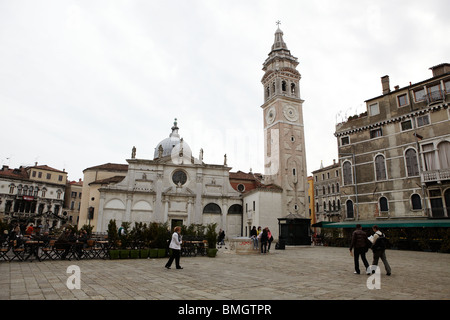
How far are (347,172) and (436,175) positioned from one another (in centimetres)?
787

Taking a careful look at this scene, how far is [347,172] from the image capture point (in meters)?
28.3

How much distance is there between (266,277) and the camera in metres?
8.48

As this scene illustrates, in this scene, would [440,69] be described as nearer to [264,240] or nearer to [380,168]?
[380,168]

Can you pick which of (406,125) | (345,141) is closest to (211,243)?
(345,141)

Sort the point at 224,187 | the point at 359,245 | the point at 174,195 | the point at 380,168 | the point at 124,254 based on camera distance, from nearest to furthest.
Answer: the point at 359,245, the point at 124,254, the point at 380,168, the point at 174,195, the point at 224,187

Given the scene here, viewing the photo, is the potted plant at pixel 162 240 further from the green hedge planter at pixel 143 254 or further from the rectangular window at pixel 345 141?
the rectangular window at pixel 345 141

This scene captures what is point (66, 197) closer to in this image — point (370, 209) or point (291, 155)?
point (291, 155)

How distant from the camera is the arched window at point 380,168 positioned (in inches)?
1001

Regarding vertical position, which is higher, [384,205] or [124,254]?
[384,205]

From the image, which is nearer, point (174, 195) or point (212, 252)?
point (212, 252)

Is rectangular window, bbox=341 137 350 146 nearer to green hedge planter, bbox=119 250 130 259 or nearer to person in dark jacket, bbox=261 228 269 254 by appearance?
person in dark jacket, bbox=261 228 269 254

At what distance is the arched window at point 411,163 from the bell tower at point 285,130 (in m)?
13.5

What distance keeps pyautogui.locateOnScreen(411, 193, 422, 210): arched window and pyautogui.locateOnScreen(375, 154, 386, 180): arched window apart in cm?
293
